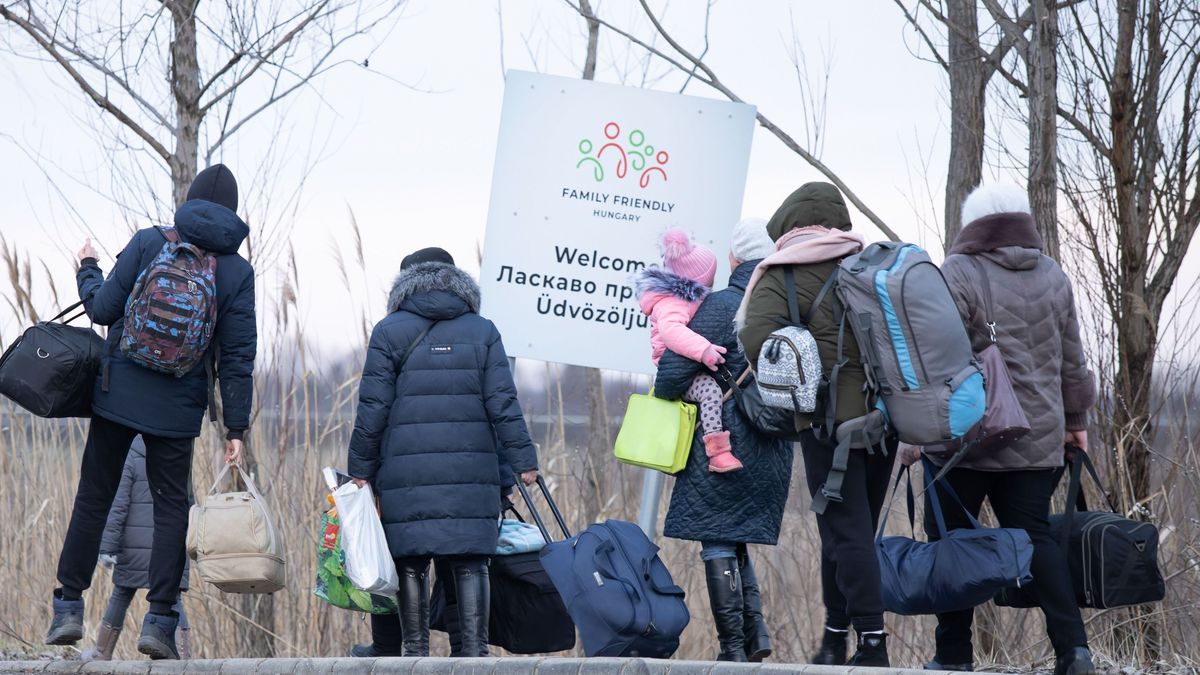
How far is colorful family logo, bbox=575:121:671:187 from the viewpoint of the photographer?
6.57 meters

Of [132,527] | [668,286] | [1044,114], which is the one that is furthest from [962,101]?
[132,527]

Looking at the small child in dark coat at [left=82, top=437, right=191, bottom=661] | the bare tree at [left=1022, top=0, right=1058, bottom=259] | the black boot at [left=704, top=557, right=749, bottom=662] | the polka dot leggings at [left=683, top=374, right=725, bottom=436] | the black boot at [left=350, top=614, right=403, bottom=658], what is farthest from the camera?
the bare tree at [left=1022, top=0, right=1058, bottom=259]

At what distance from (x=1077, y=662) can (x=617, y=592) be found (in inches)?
58.3

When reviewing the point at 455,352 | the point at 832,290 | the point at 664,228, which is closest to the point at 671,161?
the point at 664,228

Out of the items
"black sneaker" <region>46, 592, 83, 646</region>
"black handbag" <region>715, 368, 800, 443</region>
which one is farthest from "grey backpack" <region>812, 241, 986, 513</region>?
"black sneaker" <region>46, 592, 83, 646</region>

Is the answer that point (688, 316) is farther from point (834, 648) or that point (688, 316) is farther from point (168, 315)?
point (168, 315)

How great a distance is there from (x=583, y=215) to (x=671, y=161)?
1.49 ft

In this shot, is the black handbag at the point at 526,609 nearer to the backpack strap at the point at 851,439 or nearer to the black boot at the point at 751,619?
the black boot at the point at 751,619

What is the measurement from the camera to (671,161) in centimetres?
661

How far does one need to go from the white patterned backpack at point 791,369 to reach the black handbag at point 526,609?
1285 millimetres

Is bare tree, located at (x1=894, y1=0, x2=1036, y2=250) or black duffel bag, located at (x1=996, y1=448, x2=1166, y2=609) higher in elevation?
bare tree, located at (x1=894, y1=0, x2=1036, y2=250)

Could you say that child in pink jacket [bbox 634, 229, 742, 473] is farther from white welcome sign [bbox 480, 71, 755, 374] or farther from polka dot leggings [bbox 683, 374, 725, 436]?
white welcome sign [bbox 480, 71, 755, 374]

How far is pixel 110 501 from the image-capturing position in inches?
211

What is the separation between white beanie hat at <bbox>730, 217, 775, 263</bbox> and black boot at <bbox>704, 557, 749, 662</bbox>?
1.07 meters
